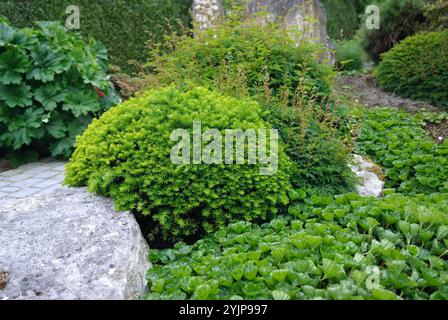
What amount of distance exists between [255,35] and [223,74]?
0.72 m

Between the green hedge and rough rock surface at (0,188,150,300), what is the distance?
486 cm

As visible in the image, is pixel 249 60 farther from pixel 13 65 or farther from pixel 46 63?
pixel 13 65

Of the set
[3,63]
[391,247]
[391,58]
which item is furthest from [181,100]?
[391,58]

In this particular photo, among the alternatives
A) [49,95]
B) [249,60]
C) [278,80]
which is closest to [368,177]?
[278,80]

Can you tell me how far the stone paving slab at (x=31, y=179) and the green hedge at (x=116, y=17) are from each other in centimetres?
289

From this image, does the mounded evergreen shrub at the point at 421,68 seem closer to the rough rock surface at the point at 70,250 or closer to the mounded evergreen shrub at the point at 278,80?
the mounded evergreen shrub at the point at 278,80

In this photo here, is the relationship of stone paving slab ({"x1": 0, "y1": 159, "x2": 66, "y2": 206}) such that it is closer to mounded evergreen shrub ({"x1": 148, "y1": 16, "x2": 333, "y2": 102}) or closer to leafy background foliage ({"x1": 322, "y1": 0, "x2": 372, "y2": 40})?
mounded evergreen shrub ({"x1": 148, "y1": 16, "x2": 333, "y2": 102})

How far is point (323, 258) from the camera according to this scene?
7.24ft

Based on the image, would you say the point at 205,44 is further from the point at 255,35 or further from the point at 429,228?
the point at 429,228

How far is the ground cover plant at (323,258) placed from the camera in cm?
206

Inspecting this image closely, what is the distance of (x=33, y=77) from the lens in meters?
5.31

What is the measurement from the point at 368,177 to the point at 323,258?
6.77 feet

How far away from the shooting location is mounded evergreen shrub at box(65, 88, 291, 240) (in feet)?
9.12

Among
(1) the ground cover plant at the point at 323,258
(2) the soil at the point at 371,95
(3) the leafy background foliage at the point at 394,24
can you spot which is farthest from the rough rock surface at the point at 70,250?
(3) the leafy background foliage at the point at 394,24
